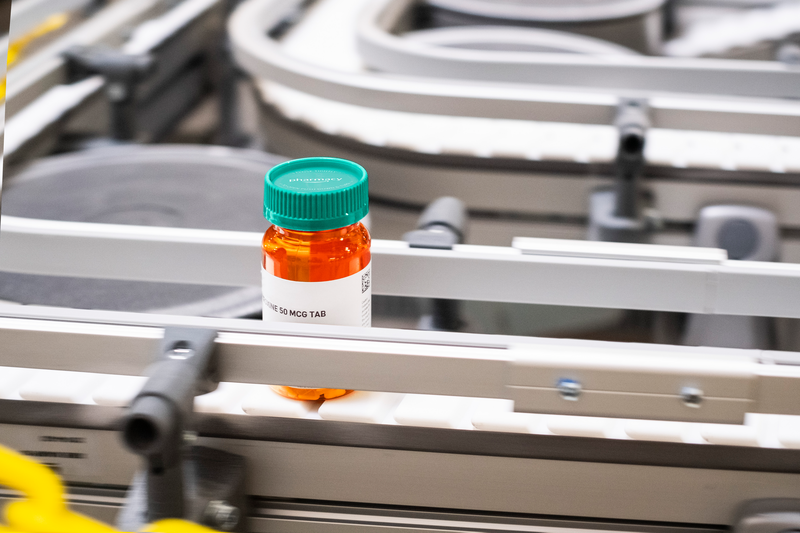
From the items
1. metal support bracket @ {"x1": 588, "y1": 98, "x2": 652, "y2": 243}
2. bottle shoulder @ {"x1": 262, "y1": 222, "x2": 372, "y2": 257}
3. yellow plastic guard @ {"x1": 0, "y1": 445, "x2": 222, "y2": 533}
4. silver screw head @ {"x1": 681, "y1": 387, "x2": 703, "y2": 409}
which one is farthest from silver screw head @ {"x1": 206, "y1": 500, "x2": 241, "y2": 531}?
metal support bracket @ {"x1": 588, "y1": 98, "x2": 652, "y2": 243}

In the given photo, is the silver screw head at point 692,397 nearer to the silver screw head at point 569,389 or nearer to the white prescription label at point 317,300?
the silver screw head at point 569,389

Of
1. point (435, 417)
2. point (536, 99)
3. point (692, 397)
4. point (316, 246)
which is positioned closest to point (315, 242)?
point (316, 246)

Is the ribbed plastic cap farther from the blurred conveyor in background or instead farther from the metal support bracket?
the metal support bracket

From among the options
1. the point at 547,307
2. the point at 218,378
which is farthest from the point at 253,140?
the point at 218,378

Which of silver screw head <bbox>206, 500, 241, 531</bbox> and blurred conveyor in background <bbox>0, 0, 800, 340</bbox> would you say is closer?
silver screw head <bbox>206, 500, 241, 531</bbox>

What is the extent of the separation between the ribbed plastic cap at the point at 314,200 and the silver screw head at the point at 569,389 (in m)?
0.15

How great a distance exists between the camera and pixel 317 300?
1.49ft

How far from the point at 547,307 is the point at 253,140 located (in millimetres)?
688

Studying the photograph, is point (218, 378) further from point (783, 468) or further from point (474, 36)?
point (474, 36)

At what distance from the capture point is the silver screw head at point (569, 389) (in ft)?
1.40

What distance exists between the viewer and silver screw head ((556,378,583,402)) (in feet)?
1.40

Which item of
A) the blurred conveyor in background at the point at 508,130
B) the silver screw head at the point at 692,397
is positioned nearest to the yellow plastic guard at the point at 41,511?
the silver screw head at the point at 692,397

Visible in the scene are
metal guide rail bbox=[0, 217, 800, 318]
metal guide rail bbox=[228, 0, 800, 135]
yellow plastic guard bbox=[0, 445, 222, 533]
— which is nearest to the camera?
yellow plastic guard bbox=[0, 445, 222, 533]

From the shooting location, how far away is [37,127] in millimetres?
1008
